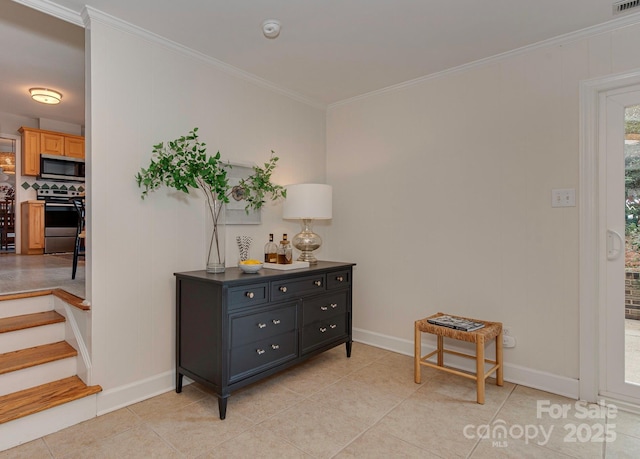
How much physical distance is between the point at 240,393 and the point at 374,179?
215cm

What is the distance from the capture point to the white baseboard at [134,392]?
2.10 metres

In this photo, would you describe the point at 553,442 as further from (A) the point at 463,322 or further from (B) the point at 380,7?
(B) the point at 380,7

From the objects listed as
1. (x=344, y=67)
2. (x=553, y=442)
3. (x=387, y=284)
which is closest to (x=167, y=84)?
(x=344, y=67)

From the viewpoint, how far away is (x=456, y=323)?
2.44 meters

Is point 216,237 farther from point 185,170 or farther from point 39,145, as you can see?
point 39,145

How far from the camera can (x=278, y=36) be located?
235cm

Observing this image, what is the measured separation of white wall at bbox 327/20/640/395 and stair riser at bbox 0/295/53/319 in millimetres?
2486

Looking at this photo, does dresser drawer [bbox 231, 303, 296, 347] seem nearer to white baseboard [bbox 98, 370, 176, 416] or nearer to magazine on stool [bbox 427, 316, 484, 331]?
white baseboard [bbox 98, 370, 176, 416]

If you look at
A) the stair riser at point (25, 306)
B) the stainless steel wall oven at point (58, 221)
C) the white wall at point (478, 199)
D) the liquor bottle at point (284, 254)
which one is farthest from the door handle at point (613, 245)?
the stainless steel wall oven at point (58, 221)

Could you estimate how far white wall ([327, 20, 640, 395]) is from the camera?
233cm

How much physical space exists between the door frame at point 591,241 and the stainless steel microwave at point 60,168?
667 cm

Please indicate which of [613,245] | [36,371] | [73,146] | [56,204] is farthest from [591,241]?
[56,204]

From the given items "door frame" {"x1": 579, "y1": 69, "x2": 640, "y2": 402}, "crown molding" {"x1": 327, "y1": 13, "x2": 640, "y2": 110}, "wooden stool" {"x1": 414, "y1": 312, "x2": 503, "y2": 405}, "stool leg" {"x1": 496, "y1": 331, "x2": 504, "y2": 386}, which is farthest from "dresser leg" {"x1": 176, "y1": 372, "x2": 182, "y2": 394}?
"crown molding" {"x1": 327, "y1": 13, "x2": 640, "y2": 110}

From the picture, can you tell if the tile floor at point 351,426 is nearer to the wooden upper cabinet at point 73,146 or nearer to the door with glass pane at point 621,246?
the door with glass pane at point 621,246
